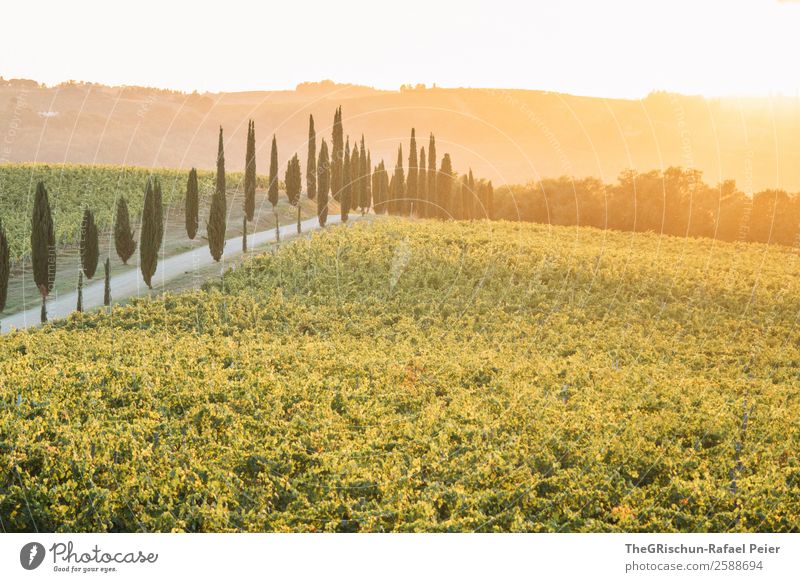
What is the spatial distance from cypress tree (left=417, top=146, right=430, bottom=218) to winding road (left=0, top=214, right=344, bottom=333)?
23.7m

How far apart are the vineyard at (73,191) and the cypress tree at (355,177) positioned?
17006 mm

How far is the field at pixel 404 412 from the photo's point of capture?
16.5 metres

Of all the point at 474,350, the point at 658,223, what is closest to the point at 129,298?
the point at 474,350

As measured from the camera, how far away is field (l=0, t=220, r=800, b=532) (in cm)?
1655

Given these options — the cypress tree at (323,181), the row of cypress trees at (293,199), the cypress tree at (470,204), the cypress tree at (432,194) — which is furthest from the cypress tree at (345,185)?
the cypress tree at (470,204)

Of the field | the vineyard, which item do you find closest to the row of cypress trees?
the field

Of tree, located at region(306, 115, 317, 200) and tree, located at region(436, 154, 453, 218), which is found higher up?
tree, located at region(306, 115, 317, 200)

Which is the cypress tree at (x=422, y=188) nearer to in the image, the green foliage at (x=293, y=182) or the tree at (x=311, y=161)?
the tree at (x=311, y=161)

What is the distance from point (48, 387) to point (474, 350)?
59.0 ft

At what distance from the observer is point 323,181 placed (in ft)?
221

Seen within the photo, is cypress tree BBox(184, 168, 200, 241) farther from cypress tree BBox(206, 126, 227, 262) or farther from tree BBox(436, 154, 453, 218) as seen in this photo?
tree BBox(436, 154, 453, 218)
